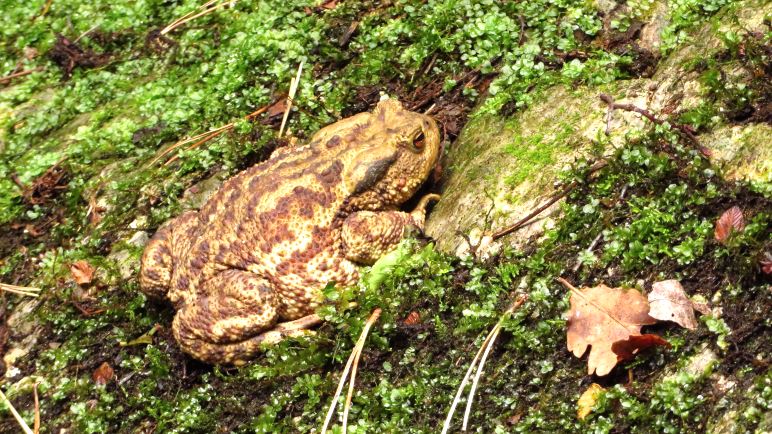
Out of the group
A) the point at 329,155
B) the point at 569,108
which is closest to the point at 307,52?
the point at 329,155

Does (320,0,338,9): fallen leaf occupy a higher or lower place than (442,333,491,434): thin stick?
higher

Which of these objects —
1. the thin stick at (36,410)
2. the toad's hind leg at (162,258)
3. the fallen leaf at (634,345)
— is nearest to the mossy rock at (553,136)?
the fallen leaf at (634,345)

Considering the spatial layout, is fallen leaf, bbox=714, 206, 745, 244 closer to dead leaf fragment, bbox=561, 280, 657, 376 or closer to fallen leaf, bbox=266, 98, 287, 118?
dead leaf fragment, bbox=561, 280, 657, 376

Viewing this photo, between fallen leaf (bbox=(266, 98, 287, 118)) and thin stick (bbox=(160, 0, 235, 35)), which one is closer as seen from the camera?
fallen leaf (bbox=(266, 98, 287, 118))

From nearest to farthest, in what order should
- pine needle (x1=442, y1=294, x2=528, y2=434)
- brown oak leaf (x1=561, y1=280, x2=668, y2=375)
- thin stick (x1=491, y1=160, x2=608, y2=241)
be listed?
1. brown oak leaf (x1=561, y1=280, x2=668, y2=375)
2. pine needle (x1=442, y1=294, x2=528, y2=434)
3. thin stick (x1=491, y1=160, x2=608, y2=241)

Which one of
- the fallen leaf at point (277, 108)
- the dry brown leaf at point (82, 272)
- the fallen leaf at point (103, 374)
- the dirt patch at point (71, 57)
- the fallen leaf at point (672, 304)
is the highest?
the dirt patch at point (71, 57)

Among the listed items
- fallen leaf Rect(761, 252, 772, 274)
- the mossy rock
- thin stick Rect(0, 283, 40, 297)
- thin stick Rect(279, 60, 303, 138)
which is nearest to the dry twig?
the mossy rock

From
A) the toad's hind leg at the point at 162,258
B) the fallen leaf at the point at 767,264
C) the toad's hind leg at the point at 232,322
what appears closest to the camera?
the fallen leaf at the point at 767,264

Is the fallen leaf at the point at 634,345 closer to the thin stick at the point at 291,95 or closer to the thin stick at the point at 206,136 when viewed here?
the thin stick at the point at 291,95

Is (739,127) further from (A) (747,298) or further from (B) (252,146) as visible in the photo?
(B) (252,146)
